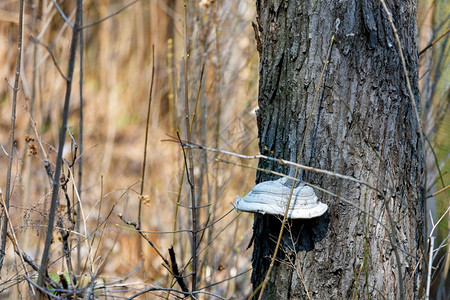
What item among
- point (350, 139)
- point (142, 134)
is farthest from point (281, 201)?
point (142, 134)

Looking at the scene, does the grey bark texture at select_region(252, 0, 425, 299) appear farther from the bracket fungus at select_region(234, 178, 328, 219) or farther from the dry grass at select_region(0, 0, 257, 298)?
the dry grass at select_region(0, 0, 257, 298)

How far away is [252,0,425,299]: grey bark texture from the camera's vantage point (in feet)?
5.70

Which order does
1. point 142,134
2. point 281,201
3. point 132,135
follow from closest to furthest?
point 281,201, point 142,134, point 132,135

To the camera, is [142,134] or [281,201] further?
[142,134]

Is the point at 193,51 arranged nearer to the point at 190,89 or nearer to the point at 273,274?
the point at 190,89

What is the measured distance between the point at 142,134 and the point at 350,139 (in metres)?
6.23

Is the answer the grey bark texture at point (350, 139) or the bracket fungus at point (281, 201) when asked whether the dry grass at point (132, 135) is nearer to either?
the bracket fungus at point (281, 201)

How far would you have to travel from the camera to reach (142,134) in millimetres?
7727

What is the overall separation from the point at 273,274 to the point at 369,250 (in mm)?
367

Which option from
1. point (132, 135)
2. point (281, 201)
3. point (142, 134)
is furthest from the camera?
point (132, 135)

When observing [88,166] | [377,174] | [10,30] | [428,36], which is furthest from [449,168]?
[10,30]

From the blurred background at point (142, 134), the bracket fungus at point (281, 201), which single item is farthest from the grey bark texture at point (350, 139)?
the blurred background at point (142, 134)

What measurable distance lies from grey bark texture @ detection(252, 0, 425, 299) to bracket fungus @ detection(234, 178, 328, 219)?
3.9 inches

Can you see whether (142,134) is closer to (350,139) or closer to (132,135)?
(132,135)
